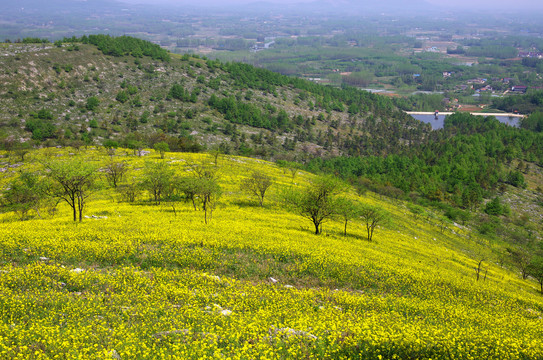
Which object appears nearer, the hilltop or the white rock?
the white rock

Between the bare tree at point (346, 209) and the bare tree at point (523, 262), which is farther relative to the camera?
the bare tree at point (523, 262)

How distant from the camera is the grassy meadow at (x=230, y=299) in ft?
48.7

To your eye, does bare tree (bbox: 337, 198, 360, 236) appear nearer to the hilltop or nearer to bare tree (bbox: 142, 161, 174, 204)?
bare tree (bbox: 142, 161, 174, 204)

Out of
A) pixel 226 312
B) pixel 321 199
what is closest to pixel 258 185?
pixel 321 199

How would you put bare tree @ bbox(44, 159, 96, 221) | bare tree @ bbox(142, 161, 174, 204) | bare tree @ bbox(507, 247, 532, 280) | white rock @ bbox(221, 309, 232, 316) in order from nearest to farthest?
white rock @ bbox(221, 309, 232, 316) < bare tree @ bbox(44, 159, 96, 221) < bare tree @ bbox(142, 161, 174, 204) < bare tree @ bbox(507, 247, 532, 280)

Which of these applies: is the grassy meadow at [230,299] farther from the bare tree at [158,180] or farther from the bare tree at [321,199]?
the bare tree at [158,180]

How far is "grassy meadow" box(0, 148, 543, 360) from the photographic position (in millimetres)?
14844

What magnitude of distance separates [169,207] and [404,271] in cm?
3579

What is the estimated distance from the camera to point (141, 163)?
81.2m

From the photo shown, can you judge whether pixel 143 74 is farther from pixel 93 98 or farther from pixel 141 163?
pixel 141 163

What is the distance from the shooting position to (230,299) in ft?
67.9

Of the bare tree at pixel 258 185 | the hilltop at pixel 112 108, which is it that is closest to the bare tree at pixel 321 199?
the bare tree at pixel 258 185

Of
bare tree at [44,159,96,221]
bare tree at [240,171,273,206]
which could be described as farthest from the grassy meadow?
bare tree at [240,171,273,206]

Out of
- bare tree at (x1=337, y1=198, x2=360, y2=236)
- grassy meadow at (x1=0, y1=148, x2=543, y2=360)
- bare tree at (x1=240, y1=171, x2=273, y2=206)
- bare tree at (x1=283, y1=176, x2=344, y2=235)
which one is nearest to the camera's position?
grassy meadow at (x1=0, y1=148, x2=543, y2=360)
